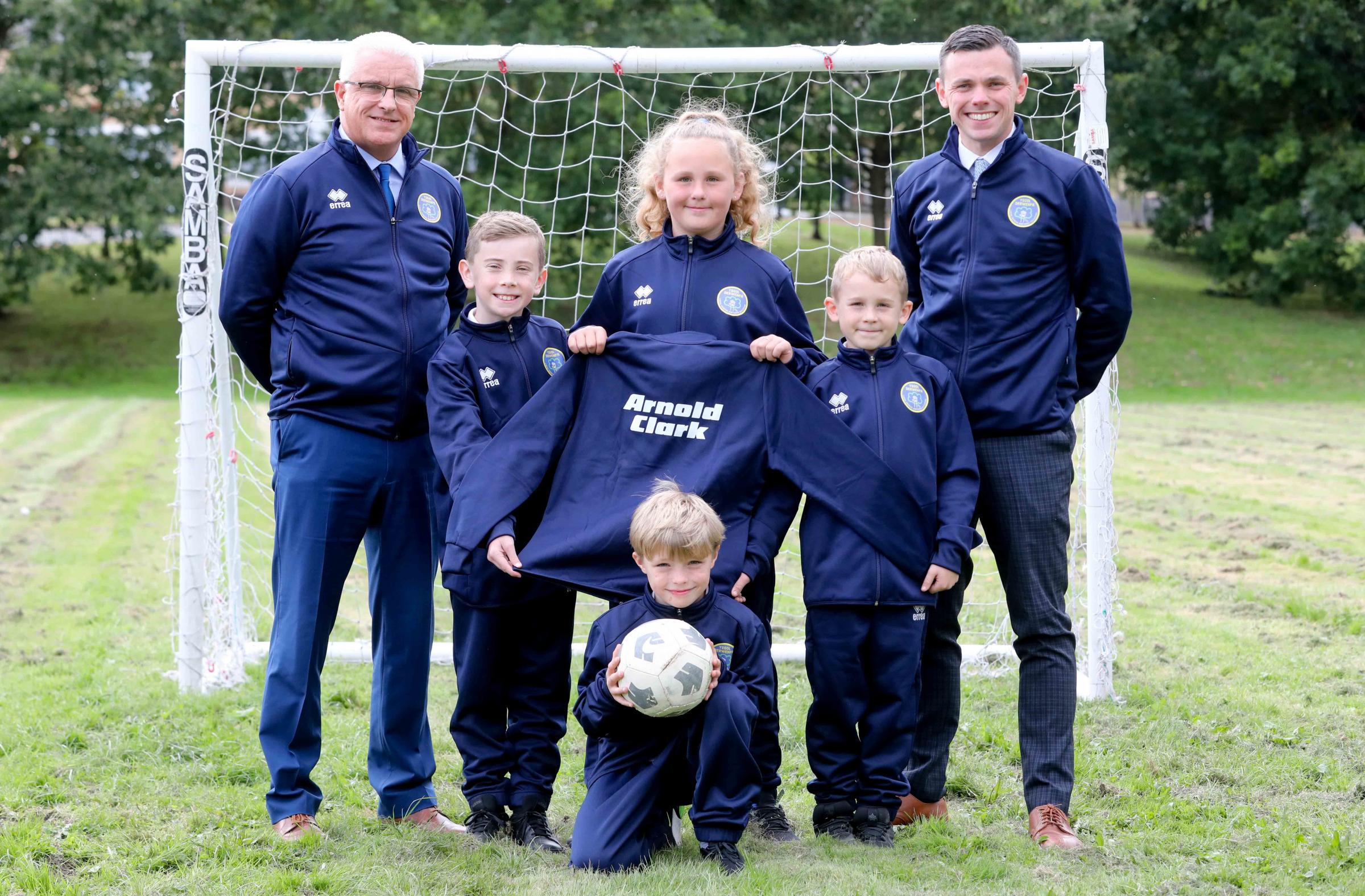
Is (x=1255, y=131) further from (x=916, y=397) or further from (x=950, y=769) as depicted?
(x=916, y=397)

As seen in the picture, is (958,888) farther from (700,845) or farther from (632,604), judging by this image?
(632,604)

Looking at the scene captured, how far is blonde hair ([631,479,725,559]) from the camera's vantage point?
11.2 feet

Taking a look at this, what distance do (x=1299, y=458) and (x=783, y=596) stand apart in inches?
282

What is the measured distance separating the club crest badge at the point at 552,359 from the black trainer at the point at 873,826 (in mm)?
1661

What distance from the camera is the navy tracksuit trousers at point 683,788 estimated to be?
348 centimetres

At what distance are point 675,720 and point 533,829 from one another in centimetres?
64

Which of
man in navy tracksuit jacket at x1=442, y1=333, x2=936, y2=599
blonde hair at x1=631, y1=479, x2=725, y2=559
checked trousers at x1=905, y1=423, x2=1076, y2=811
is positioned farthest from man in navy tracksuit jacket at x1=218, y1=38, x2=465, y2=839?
checked trousers at x1=905, y1=423, x2=1076, y2=811

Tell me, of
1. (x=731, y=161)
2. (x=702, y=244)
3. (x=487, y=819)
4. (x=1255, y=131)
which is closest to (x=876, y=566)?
(x=702, y=244)

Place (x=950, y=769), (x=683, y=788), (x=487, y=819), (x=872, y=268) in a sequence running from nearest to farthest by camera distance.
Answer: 1. (x=683, y=788)
2. (x=872, y=268)
3. (x=487, y=819)
4. (x=950, y=769)

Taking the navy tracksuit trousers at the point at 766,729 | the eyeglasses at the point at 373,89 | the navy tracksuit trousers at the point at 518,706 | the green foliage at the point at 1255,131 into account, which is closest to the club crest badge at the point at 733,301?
the navy tracksuit trousers at the point at 766,729

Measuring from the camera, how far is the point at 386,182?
13.0 ft

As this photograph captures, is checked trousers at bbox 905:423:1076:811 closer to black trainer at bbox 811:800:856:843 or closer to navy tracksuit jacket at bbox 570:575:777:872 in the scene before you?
black trainer at bbox 811:800:856:843

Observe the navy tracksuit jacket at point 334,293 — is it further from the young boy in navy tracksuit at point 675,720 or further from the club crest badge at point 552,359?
the young boy in navy tracksuit at point 675,720

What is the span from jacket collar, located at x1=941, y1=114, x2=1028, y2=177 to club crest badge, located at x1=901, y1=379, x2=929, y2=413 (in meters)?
0.71
